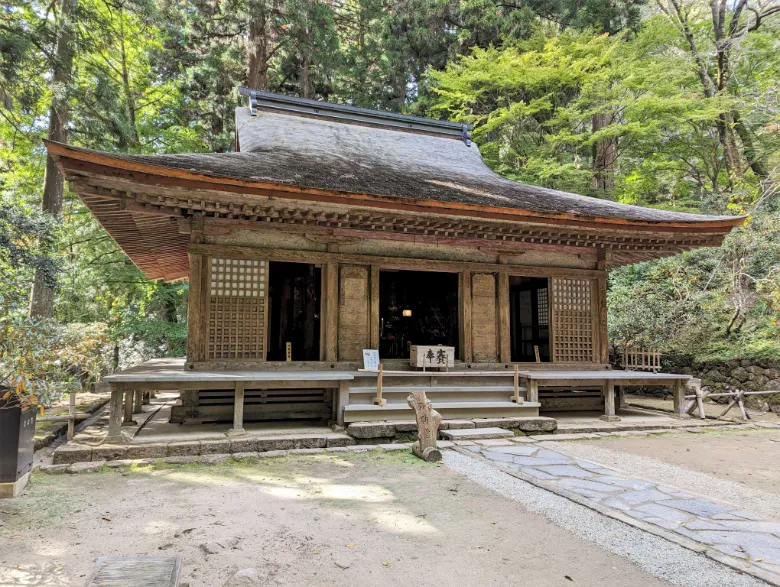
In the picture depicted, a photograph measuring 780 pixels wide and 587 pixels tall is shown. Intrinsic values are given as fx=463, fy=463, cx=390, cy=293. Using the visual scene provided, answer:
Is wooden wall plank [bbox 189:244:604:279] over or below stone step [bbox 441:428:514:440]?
over

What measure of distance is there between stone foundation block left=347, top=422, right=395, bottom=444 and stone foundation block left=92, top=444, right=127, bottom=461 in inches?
115

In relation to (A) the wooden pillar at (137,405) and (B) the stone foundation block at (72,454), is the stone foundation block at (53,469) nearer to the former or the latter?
(B) the stone foundation block at (72,454)

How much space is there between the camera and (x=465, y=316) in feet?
29.4

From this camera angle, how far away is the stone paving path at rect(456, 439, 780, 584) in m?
3.33

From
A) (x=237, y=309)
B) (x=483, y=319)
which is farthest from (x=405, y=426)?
(x=237, y=309)

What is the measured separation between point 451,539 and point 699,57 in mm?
18704

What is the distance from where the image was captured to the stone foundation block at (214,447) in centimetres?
605

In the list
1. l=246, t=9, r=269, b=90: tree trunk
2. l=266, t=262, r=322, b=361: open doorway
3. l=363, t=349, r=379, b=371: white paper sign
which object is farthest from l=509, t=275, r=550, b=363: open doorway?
l=246, t=9, r=269, b=90: tree trunk

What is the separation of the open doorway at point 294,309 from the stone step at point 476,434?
19.9 feet

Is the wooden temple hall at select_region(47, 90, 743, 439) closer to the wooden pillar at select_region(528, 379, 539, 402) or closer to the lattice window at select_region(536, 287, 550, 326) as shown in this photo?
the wooden pillar at select_region(528, 379, 539, 402)

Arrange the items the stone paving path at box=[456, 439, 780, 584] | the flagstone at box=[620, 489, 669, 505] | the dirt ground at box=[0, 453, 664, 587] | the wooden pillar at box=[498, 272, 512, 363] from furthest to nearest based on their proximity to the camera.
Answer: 1. the wooden pillar at box=[498, 272, 512, 363]
2. the flagstone at box=[620, 489, 669, 505]
3. the stone paving path at box=[456, 439, 780, 584]
4. the dirt ground at box=[0, 453, 664, 587]

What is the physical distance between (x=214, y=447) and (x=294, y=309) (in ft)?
23.2

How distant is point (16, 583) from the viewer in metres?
2.80

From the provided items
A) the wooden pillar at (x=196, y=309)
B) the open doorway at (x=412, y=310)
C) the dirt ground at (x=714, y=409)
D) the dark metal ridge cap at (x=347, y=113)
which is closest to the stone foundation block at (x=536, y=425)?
the dirt ground at (x=714, y=409)
